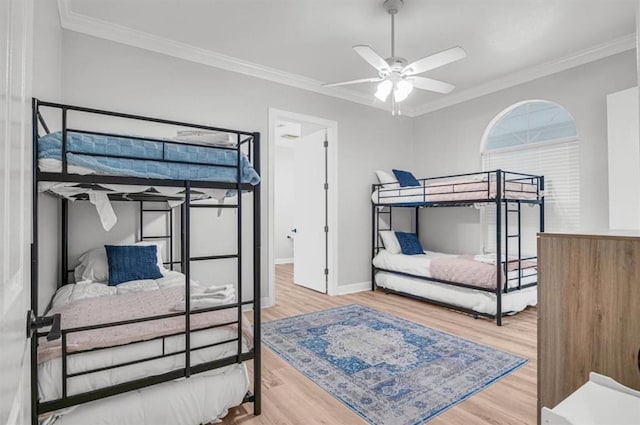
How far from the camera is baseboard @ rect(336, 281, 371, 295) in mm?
4570

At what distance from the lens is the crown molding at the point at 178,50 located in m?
2.92

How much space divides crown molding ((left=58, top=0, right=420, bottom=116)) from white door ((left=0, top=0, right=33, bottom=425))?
2897mm

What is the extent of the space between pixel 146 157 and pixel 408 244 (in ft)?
12.2

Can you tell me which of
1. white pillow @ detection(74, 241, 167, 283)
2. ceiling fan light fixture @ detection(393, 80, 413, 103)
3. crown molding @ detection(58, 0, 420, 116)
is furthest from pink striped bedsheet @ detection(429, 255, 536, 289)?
white pillow @ detection(74, 241, 167, 283)

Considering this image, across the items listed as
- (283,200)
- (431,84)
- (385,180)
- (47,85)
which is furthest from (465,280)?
(283,200)

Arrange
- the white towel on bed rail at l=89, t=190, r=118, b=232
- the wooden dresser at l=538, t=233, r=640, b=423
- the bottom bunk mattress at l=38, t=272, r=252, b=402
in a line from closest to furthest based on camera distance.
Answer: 1. the wooden dresser at l=538, t=233, r=640, b=423
2. the bottom bunk mattress at l=38, t=272, r=252, b=402
3. the white towel on bed rail at l=89, t=190, r=118, b=232

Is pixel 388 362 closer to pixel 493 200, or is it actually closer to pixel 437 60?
pixel 493 200

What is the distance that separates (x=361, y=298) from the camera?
4371 millimetres

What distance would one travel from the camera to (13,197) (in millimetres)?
562

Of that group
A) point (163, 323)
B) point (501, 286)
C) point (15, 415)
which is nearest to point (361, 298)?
point (501, 286)

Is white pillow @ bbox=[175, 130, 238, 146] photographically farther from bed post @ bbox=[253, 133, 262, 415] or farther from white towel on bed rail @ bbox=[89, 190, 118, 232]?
white towel on bed rail @ bbox=[89, 190, 118, 232]

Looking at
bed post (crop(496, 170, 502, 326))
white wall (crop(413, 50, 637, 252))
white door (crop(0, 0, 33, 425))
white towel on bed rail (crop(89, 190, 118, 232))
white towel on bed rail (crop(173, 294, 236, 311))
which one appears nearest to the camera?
white door (crop(0, 0, 33, 425))

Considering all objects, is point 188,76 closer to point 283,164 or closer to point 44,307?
point 44,307

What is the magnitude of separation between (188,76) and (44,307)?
2424 mm
